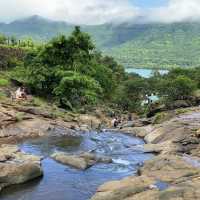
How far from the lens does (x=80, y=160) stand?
34.2 m

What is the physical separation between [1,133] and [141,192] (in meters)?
25.3

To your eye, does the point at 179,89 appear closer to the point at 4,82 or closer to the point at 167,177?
the point at 4,82

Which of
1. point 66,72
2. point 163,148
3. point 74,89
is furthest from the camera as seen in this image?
point 66,72

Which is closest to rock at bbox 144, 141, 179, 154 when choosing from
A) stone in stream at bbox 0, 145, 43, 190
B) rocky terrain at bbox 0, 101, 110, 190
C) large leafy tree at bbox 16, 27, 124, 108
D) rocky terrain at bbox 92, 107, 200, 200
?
rocky terrain at bbox 92, 107, 200, 200

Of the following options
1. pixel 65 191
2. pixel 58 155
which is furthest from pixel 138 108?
pixel 65 191

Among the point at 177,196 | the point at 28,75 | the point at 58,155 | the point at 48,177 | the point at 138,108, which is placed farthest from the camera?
the point at 138,108

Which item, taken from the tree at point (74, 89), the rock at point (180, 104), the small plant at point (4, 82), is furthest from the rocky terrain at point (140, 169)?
the rock at point (180, 104)

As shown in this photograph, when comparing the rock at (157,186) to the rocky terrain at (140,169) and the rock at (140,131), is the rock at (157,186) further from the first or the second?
the rock at (140,131)

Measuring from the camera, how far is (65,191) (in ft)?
91.0

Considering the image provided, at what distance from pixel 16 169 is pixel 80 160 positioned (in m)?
7.01

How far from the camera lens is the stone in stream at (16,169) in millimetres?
27984

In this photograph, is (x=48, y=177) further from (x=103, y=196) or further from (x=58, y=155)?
(x=103, y=196)

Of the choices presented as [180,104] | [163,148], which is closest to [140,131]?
[163,148]

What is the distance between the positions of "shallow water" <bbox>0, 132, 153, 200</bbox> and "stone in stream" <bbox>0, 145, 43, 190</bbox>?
51 centimetres
